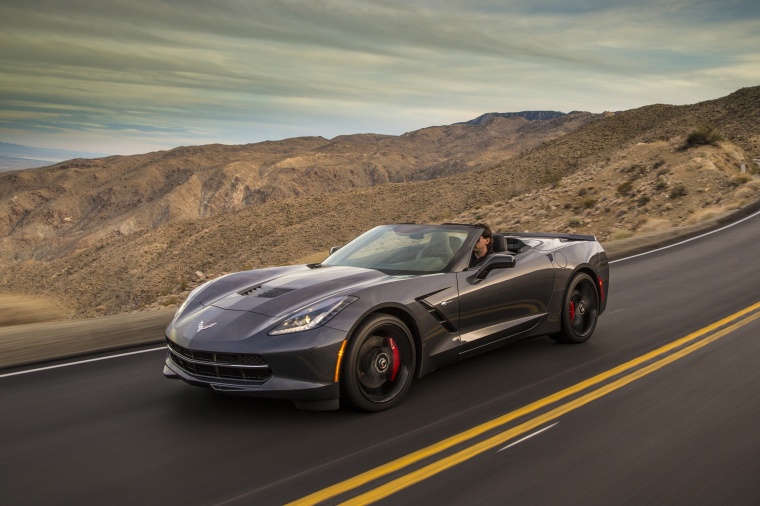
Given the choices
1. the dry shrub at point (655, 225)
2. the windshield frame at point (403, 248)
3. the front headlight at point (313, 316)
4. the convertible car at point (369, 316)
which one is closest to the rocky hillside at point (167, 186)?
the dry shrub at point (655, 225)

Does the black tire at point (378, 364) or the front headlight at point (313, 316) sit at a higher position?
the front headlight at point (313, 316)

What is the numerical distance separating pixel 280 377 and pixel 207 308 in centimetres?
98

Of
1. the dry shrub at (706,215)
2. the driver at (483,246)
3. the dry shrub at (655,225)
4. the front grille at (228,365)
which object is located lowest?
the dry shrub at (655,225)

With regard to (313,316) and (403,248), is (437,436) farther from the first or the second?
(403,248)

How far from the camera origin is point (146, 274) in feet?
140

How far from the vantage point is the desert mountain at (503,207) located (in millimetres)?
28594

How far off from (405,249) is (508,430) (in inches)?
81.0

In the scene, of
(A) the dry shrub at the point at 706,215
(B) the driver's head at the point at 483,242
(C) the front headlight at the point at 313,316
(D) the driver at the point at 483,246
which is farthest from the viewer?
(A) the dry shrub at the point at 706,215

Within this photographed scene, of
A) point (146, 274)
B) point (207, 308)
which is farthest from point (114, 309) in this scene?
point (207, 308)

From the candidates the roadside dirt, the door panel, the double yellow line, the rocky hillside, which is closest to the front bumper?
the double yellow line

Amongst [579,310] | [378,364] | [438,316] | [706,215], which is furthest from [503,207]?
[378,364]

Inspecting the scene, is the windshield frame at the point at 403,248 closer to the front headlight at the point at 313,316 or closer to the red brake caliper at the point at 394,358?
the red brake caliper at the point at 394,358

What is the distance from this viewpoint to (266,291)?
5281 mm

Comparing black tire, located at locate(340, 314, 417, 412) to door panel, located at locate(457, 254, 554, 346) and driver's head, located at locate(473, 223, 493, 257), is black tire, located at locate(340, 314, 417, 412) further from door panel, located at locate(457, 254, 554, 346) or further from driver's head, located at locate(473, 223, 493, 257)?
driver's head, located at locate(473, 223, 493, 257)
